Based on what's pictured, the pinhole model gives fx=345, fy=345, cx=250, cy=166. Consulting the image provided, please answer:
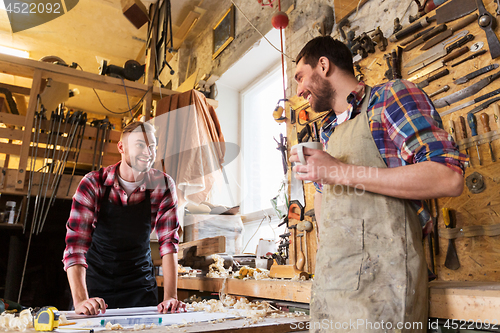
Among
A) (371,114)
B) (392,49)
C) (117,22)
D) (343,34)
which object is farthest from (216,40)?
(371,114)

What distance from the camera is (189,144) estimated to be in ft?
11.1

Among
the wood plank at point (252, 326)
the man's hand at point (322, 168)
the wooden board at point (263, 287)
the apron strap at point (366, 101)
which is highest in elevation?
the apron strap at point (366, 101)

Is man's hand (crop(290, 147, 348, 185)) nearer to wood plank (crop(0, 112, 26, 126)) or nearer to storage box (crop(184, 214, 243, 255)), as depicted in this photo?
storage box (crop(184, 214, 243, 255))

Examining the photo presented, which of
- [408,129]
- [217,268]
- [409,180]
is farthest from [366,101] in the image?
[217,268]

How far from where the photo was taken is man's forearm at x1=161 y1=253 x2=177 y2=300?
1831mm

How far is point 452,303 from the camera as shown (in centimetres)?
105

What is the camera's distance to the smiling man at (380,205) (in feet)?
3.16

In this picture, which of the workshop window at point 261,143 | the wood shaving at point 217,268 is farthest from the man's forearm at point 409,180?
the workshop window at point 261,143

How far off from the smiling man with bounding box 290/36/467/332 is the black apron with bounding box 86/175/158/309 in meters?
1.33

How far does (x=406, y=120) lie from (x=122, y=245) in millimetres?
1720

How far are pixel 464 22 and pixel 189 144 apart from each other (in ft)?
7.92

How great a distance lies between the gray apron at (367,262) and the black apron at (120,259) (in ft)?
4.36

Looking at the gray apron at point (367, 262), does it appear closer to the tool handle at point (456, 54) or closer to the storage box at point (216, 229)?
the tool handle at point (456, 54)

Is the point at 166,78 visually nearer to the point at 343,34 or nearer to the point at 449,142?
the point at 343,34
